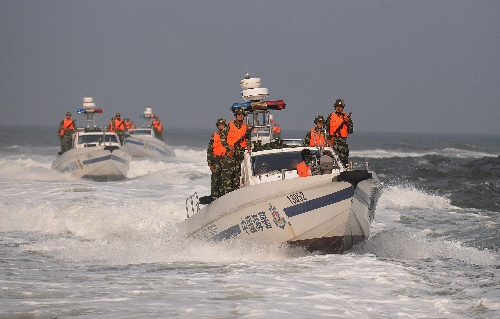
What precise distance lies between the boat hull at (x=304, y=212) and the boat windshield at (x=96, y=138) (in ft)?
64.6

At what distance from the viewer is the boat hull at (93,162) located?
2930cm

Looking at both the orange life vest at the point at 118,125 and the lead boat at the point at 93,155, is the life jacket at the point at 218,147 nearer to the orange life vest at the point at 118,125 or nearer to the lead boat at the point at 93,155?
the lead boat at the point at 93,155

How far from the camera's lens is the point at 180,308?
7664 mm

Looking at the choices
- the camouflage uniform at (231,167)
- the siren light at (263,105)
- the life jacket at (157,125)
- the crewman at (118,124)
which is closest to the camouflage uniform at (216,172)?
the camouflage uniform at (231,167)

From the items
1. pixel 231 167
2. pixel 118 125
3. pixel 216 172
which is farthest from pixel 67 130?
pixel 231 167

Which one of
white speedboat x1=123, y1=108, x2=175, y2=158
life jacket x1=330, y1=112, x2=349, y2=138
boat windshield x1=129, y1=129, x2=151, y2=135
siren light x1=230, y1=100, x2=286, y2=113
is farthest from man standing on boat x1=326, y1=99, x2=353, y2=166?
boat windshield x1=129, y1=129, x2=151, y2=135

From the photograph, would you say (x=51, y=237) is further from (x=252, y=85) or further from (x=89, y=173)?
(x=89, y=173)

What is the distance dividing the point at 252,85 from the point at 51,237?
556cm

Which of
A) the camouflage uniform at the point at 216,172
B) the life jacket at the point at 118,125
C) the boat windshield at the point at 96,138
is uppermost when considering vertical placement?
the life jacket at the point at 118,125

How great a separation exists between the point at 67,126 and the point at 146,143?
39.8ft

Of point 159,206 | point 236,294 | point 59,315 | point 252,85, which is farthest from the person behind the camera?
point 159,206

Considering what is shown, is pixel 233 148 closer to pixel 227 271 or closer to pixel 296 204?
pixel 296 204

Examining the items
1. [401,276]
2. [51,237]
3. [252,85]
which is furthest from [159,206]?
[401,276]

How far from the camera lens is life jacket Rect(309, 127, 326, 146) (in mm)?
12695
